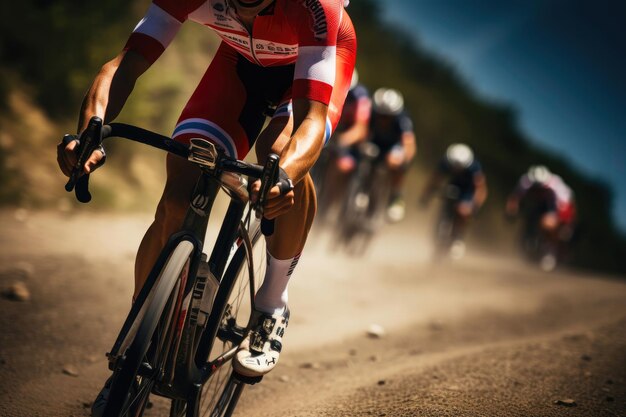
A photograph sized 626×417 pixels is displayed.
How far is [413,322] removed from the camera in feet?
20.0

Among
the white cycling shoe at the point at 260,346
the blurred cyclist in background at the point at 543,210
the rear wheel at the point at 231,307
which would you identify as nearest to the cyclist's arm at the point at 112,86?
the rear wheel at the point at 231,307

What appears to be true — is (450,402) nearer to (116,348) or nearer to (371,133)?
(116,348)

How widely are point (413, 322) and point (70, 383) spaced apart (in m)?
3.75

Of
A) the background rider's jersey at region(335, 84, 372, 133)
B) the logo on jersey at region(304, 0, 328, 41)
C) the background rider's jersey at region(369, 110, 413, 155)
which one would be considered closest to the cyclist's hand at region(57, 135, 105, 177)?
the logo on jersey at region(304, 0, 328, 41)

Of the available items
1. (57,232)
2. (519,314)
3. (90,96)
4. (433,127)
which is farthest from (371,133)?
(433,127)

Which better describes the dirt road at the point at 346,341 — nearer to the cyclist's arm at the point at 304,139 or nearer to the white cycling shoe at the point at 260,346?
the white cycling shoe at the point at 260,346

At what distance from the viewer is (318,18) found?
241cm

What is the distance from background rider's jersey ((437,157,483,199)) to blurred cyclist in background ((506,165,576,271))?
3474 millimetres

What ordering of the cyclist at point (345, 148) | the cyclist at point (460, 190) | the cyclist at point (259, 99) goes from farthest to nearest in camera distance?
the cyclist at point (460, 190)
the cyclist at point (345, 148)
the cyclist at point (259, 99)

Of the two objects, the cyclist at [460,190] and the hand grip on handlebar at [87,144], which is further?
the cyclist at [460,190]

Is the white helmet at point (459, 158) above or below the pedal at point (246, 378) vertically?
above

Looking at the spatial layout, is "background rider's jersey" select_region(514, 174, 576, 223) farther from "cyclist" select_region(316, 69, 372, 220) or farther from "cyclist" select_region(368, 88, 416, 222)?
"cyclist" select_region(316, 69, 372, 220)

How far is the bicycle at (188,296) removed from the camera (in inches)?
73.3

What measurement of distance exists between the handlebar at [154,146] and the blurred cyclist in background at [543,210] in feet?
44.2
